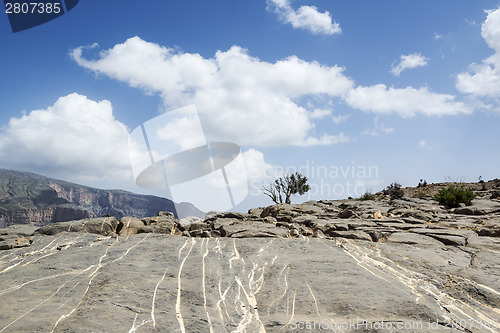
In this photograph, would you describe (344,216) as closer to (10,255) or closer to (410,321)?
(410,321)

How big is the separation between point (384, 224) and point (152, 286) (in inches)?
456

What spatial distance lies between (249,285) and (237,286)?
27 cm

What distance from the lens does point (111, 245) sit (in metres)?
9.68

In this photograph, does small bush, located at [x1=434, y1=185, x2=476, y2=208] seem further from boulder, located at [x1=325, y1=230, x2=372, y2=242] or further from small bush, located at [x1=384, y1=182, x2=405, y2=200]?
boulder, located at [x1=325, y1=230, x2=372, y2=242]

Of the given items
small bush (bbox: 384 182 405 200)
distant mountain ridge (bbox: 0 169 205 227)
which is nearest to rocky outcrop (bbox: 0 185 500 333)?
small bush (bbox: 384 182 405 200)

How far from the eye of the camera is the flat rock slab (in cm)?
548

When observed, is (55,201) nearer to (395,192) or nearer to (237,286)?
(395,192)

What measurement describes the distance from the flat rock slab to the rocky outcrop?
0.08 ft

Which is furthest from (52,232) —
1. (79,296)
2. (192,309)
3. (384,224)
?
(384,224)

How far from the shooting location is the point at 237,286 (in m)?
7.08

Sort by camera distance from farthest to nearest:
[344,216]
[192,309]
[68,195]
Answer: [68,195] → [344,216] → [192,309]

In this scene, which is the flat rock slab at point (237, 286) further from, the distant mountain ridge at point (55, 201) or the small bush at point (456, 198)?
the distant mountain ridge at point (55, 201)

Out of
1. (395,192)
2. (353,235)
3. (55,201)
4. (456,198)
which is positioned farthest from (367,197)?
(55,201)

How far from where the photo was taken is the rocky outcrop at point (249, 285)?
17.9 feet
